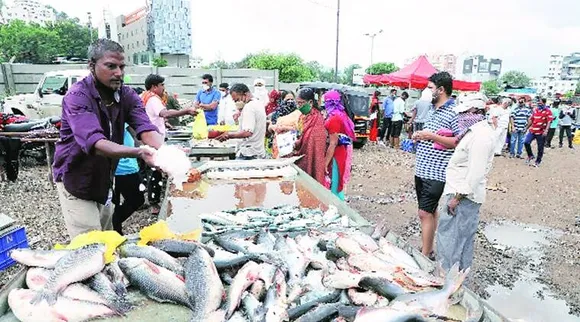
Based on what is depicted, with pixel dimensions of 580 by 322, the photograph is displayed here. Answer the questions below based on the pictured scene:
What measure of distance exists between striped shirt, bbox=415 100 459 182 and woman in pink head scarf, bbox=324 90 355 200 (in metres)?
1.18

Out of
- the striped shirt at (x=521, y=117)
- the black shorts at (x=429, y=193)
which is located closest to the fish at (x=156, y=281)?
the black shorts at (x=429, y=193)

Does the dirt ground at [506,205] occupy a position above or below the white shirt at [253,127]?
below

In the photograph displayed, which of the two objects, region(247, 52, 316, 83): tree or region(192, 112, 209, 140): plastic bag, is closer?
region(192, 112, 209, 140): plastic bag

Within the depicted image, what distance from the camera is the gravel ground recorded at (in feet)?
15.2

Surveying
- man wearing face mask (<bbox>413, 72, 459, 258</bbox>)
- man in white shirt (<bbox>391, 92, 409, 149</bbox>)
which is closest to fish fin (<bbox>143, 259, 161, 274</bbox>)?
man wearing face mask (<bbox>413, 72, 459, 258</bbox>)

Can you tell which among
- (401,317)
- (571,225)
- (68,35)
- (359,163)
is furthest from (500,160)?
(68,35)

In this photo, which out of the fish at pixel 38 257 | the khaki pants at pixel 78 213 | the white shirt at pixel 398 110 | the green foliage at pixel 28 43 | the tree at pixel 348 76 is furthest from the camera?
the tree at pixel 348 76

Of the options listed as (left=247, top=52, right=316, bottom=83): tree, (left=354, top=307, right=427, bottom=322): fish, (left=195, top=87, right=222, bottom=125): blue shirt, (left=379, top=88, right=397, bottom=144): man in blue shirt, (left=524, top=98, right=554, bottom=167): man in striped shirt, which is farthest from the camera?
(left=247, top=52, right=316, bottom=83): tree

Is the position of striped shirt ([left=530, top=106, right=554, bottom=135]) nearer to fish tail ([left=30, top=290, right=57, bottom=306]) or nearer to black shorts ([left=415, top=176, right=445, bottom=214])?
black shorts ([left=415, top=176, right=445, bottom=214])

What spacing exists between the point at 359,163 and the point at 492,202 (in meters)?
3.97

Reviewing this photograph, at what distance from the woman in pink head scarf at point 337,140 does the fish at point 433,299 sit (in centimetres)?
341

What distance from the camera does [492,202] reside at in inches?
295

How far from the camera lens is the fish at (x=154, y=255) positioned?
2.12 m

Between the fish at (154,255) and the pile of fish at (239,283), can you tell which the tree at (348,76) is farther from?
the fish at (154,255)
